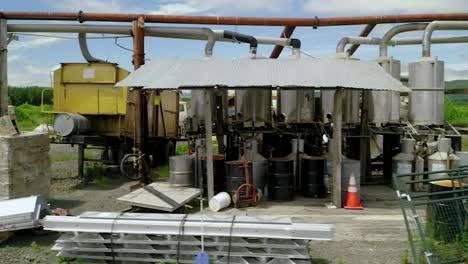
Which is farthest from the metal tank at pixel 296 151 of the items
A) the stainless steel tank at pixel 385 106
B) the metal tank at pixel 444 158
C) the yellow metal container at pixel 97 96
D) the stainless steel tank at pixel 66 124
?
the stainless steel tank at pixel 66 124

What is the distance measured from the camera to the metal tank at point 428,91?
12.6m

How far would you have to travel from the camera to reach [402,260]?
20.2 feet

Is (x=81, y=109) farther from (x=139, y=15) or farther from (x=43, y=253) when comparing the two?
(x=43, y=253)

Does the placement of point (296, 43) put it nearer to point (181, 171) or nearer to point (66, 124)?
point (181, 171)

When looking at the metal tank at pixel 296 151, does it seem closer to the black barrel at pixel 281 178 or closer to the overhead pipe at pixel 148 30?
the black barrel at pixel 281 178

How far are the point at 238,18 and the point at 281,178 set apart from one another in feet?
18.7

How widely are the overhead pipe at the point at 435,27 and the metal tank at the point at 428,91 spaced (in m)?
0.37

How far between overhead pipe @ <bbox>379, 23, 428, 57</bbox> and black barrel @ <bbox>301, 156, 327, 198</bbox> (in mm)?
4804

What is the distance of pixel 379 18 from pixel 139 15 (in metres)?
6.97

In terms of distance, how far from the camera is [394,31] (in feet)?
45.7

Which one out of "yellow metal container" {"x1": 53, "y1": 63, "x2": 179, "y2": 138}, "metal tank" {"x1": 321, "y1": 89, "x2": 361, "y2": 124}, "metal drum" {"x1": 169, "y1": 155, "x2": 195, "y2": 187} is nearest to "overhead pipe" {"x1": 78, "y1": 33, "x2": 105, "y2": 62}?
"yellow metal container" {"x1": 53, "y1": 63, "x2": 179, "y2": 138}

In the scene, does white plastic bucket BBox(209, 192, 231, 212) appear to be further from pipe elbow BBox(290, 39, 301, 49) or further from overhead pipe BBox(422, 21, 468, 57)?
overhead pipe BBox(422, 21, 468, 57)

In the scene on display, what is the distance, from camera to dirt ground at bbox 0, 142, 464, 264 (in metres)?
6.67

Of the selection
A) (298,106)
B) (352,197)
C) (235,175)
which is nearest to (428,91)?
(298,106)
